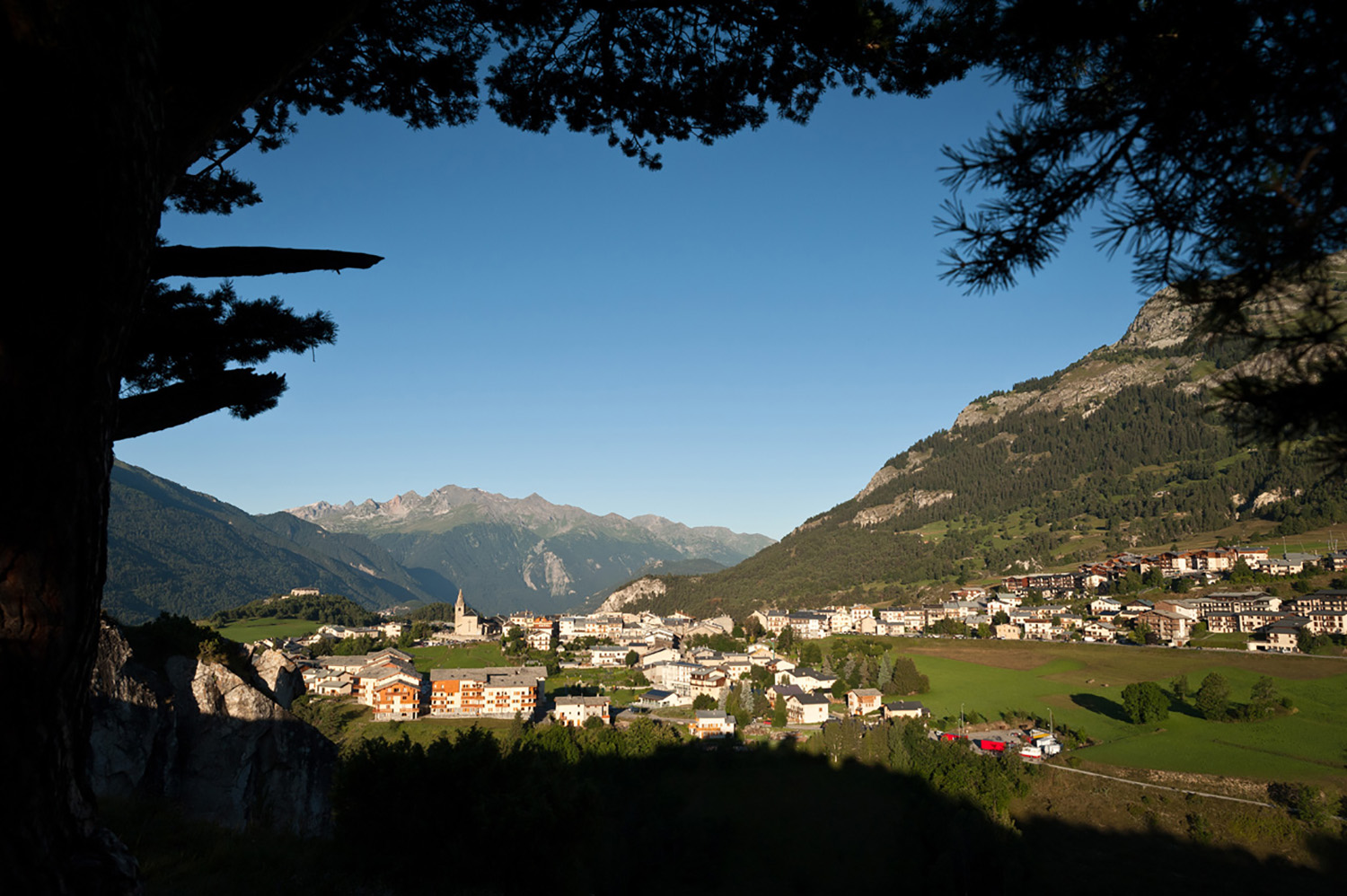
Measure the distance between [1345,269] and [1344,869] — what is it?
33.9 metres

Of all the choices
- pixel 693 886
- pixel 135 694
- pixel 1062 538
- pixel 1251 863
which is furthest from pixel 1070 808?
pixel 1062 538

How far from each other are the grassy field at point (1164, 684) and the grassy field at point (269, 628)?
80.1 meters

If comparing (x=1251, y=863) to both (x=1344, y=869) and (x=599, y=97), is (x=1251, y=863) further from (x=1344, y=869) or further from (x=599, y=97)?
(x=599, y=97)

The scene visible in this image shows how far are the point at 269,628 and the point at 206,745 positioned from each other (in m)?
99.9

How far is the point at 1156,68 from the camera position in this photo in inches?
114

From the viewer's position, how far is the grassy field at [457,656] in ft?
213

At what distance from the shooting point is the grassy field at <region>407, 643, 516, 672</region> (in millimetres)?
64938

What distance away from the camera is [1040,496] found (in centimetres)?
A: 14375

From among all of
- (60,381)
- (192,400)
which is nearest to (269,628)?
(192,400)

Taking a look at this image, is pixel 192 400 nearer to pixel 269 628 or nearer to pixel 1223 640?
pixel 1223 640

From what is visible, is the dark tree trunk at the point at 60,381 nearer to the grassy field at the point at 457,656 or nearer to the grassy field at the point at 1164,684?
the grassy field at the point at 1164,684

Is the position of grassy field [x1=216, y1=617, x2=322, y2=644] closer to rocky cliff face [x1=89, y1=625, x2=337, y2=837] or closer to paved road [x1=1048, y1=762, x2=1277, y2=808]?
rocky cliff face [x1=89, y1=625, x2=337, y2=837]

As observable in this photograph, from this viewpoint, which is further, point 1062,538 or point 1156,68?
point 1062,538

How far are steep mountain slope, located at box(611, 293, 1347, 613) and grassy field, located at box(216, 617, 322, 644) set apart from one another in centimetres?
6646
